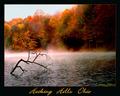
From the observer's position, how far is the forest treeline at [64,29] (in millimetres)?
3838

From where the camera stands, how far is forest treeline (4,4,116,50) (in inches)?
151

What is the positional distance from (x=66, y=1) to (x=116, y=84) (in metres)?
1.08

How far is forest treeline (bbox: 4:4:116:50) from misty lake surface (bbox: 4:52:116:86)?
4.2 inches

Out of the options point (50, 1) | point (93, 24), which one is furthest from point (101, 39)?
point (50, 1)

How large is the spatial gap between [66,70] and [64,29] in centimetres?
47

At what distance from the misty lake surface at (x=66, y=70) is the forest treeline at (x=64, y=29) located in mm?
108

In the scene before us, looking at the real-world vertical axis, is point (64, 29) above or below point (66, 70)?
above

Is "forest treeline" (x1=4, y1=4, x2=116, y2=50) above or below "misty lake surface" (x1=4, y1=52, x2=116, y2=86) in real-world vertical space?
above

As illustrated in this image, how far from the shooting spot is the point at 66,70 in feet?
12.6

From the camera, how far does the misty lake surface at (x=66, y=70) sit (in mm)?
3799

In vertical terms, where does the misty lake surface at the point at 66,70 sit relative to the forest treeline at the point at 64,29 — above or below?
below

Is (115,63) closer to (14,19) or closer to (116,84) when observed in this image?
(116,84)

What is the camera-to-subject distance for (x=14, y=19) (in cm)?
384

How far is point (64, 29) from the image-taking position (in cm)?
387
